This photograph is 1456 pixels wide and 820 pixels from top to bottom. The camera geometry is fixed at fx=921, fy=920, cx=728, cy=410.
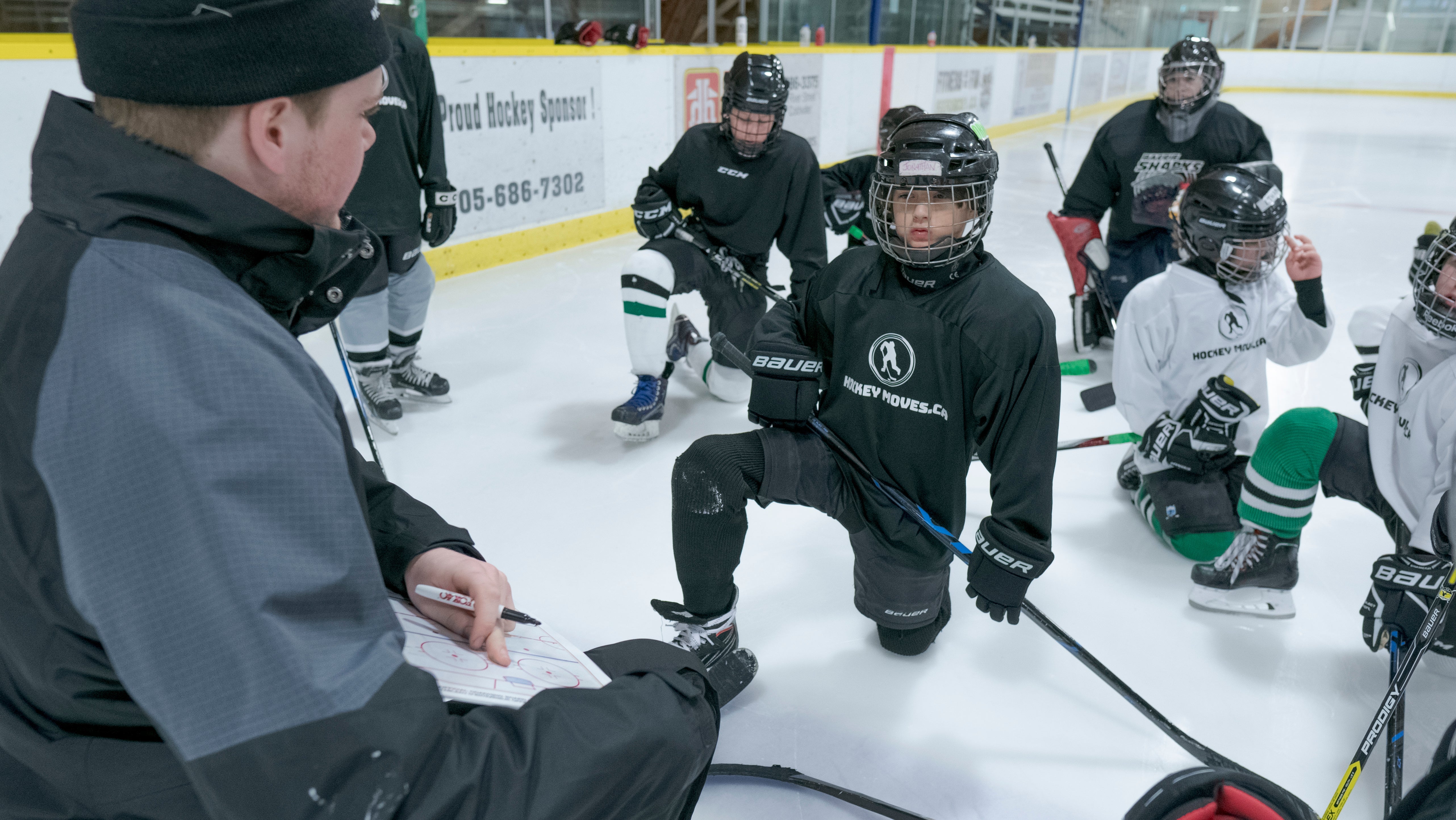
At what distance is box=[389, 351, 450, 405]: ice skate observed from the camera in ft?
10.4

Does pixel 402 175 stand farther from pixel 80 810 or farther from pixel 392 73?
pixel 80 810

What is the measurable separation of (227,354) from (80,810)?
43cm

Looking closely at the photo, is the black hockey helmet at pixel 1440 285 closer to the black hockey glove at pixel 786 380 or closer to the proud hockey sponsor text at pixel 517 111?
the black hockey glove at pixel 786 380

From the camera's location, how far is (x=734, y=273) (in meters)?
3.18

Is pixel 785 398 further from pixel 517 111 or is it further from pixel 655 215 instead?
pixel 517 111

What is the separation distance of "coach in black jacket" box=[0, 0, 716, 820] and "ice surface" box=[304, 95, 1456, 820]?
925 millimetres

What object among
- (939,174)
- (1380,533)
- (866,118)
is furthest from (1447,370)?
(866,118)

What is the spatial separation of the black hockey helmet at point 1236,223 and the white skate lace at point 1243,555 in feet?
2.07

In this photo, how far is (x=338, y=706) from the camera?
57 cm

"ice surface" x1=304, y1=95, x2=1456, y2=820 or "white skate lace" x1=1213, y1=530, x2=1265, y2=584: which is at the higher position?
"white skate lace" x1=1213, y1=530, x2=1265, y2=584

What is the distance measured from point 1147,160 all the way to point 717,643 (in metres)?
2.73

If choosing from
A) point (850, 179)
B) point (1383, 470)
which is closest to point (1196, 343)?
point (1383, 470)

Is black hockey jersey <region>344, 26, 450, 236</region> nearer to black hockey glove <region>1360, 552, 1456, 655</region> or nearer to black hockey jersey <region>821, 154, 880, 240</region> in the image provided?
black hockey jersey <region>821, 154, 880, 240</region>

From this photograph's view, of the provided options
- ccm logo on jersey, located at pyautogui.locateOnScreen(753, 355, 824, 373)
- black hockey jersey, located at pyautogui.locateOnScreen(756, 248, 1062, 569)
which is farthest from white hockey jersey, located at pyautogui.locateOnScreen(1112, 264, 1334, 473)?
ccm logo on jersey, located at pyautogui.locateOnScreen(753, 355, 824, 373)
